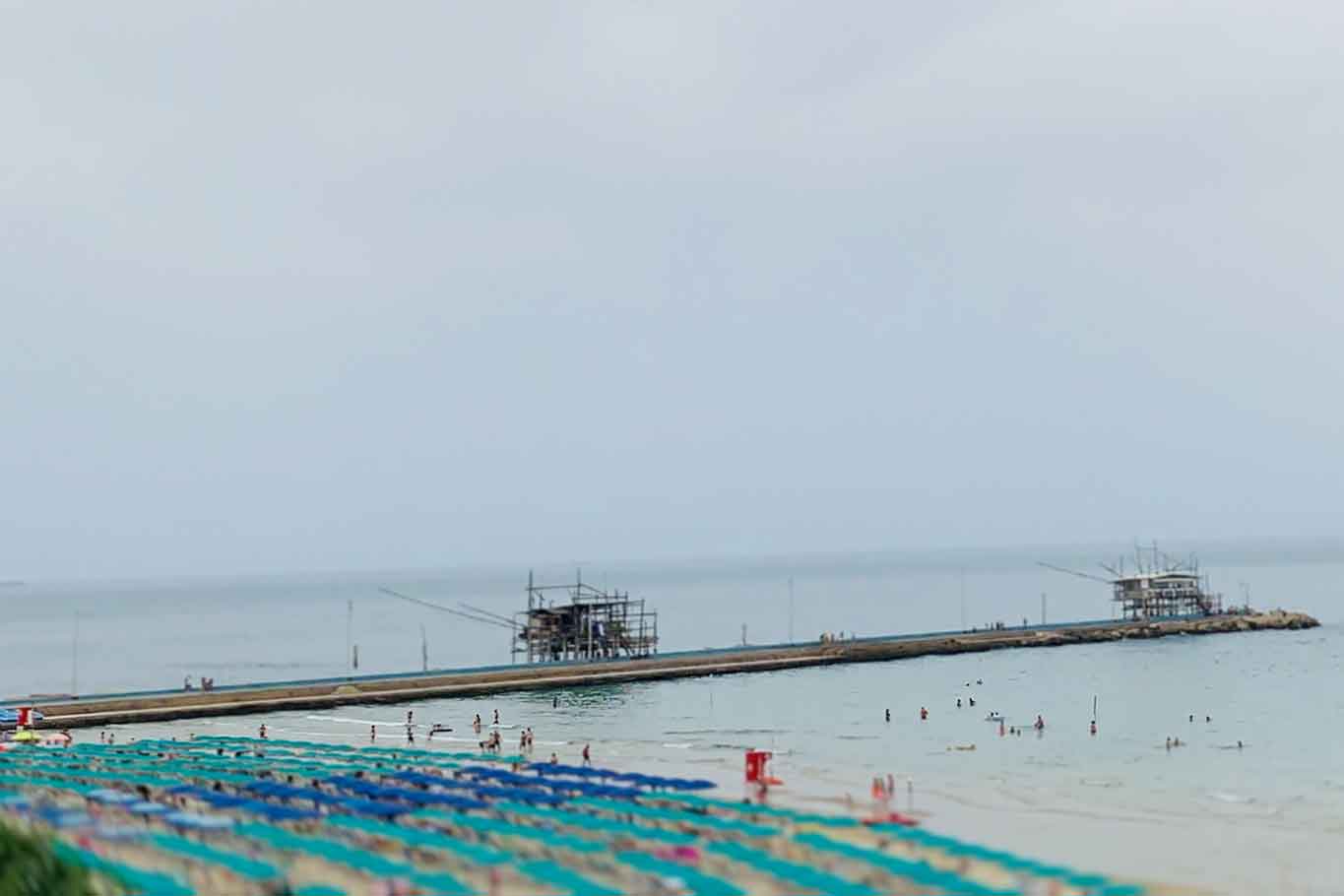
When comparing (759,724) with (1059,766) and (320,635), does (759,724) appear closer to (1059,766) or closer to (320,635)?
(1059,766)

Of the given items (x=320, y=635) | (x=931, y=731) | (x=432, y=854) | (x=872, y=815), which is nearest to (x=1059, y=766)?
(x=931, y=731)

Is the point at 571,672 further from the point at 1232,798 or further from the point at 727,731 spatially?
the point at 1232,798

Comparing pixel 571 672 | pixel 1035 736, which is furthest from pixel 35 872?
pixel 571 672

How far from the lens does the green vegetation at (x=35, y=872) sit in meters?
22.7

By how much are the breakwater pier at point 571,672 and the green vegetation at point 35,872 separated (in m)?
37.5

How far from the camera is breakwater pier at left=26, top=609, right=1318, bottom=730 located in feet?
211

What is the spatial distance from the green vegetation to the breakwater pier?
37.5 metres

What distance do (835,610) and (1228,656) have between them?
10392 cm

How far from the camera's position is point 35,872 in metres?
23.1

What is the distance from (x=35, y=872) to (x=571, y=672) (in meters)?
57.6

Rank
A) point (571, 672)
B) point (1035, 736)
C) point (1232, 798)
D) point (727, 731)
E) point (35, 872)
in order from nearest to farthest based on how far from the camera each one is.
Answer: point (35, 872) → point (1232, 798) → point (1035, 736) → point (727, 731) → point (571, 672)

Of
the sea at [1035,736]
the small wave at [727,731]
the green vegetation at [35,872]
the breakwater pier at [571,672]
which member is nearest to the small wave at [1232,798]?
the sea at [1035,736]

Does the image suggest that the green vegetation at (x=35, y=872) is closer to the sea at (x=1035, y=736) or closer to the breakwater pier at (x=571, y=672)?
the sea at (x=1035, y=736)

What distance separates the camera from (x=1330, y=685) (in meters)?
74.9
